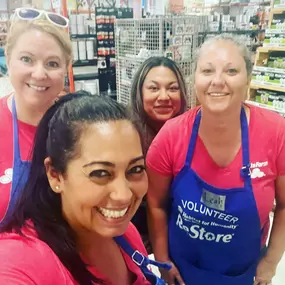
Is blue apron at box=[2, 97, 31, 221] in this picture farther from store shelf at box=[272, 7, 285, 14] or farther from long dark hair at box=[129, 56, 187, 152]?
store shelf at box=[272, 7, 285, 14]

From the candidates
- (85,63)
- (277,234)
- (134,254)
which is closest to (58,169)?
(134,254)

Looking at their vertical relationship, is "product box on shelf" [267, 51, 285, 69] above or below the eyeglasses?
below

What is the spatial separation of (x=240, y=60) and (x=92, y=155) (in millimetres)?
808

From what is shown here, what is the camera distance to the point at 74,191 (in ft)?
2.84

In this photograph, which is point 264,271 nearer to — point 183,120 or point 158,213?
point 158,213

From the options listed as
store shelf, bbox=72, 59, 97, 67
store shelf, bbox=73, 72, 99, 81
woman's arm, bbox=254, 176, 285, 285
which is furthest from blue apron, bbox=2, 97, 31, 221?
store shelf, bbox=72, 59, 97, 67

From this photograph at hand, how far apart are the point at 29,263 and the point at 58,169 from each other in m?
0.25

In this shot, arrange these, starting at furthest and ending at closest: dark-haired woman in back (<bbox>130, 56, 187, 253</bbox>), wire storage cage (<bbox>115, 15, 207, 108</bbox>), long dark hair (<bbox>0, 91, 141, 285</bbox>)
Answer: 1. wire storage cage (<bbox>115, 15, 207, 108</bbox>)
2. dark-haired woman in back (<bbox>130, 56, 187, 253</bbox>)
3. long dark hair (<bbox>0, 91, 141, 285</bbox>)

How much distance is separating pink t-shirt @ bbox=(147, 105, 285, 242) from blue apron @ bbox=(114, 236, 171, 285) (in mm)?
412

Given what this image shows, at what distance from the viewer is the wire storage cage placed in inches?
111

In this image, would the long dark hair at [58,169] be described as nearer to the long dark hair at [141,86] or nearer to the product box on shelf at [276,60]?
the long dark hair at [141,86]

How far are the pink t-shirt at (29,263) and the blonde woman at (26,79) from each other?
0.58 m

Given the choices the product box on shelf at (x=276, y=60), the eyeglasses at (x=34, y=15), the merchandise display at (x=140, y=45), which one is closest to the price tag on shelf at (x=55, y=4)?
the merchandise display at (x=140, y=45)

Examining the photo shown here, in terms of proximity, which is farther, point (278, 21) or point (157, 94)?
point (278, 21)
